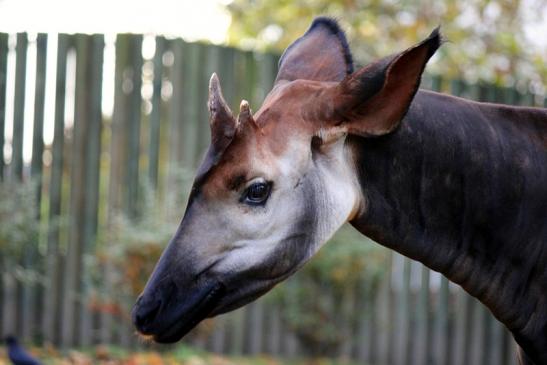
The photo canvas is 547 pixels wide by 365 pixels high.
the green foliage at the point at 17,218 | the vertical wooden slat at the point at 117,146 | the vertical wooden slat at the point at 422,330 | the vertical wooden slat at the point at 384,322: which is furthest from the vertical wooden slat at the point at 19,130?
the vertical wooden slat at the point at 422,330

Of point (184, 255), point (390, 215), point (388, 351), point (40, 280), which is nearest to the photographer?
point (184, 255)

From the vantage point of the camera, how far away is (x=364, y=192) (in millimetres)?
2816

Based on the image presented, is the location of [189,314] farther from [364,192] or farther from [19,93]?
[19,93]

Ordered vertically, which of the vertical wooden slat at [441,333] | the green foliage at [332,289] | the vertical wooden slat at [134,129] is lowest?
the vertical wooden slat at [441,333]

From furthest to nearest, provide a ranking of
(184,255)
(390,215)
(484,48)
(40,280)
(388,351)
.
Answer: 1. (484,48)
2. (388,351)
3. (40,280)
4. (390,215)
5. (184,255)

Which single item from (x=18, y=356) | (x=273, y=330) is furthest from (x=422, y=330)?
(x=18, y=356)

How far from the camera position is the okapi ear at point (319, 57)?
3.10 metres

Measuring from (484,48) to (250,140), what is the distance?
38.1ft

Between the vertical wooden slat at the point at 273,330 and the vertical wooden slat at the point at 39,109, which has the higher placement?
the vertical wooden slat at the point at 39,109

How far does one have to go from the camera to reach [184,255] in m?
2.62

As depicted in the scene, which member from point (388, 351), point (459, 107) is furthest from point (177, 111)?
point (459, 107)

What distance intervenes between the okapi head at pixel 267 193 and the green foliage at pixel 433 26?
9893 millimetres

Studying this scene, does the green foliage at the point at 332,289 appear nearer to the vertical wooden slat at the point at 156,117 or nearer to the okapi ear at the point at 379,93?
the vertical wooden slat at the point at 156,117

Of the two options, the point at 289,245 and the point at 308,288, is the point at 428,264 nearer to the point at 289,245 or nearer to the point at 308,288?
the point at 289,245
